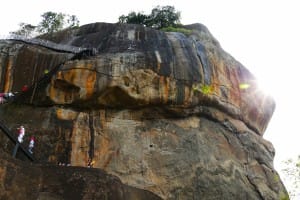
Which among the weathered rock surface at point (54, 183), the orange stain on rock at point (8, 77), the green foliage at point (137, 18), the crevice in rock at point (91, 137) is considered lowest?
the crevice in rock at point (91, 137)

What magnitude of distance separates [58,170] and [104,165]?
7311 millimetres

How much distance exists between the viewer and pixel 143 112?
1555 centimetres

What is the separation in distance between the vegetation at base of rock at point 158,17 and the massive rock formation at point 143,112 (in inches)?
223

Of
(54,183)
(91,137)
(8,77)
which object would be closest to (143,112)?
(91,137)

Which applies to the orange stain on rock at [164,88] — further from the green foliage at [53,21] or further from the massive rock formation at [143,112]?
the green foliage at [53,21]

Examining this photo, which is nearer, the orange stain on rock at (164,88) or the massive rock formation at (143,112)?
the massive rock formation at (143,112)

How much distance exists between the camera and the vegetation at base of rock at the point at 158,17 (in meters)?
23.1

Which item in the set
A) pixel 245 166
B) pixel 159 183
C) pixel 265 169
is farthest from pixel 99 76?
pixel 265 169

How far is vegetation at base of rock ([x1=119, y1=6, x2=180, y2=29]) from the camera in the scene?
23.1 meters

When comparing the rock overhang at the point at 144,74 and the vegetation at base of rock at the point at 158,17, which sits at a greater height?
the vegetation at base of rock at the point at 158,17

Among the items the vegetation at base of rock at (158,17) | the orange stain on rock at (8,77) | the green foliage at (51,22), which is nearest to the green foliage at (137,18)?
the vegetation at base of rock at (158,17)

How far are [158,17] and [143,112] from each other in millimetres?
9463

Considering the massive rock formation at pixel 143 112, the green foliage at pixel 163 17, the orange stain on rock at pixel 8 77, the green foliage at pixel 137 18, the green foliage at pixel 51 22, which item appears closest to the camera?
the massive rock formation at pixel 143 112

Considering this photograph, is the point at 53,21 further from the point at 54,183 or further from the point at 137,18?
the point at 54,183
